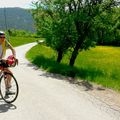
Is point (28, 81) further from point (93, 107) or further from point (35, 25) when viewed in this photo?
point (35, 25)

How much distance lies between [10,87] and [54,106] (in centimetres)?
126

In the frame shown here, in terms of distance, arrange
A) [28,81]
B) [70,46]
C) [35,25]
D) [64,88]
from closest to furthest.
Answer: [64,88], [28,81], [70,46], [35,25]

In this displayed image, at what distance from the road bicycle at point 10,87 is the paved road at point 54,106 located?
0.53 feet

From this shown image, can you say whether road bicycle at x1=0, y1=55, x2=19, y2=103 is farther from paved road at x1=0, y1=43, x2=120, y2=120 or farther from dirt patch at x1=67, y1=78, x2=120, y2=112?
dirt patch at x1=67, y1=78, x2=120, y2=112

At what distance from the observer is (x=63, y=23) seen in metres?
20.9

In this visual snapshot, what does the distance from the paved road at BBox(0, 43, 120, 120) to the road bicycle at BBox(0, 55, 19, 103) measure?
0.16 metres

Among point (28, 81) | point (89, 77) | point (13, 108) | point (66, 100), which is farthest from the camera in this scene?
point (89, 77)

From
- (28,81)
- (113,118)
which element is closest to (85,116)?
(113,118)

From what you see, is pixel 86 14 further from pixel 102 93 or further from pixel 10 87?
pixel 10 87

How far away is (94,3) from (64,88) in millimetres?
9181

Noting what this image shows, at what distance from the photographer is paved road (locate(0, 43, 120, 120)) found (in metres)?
8.69

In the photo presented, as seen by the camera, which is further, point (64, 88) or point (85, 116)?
point (64, 88)

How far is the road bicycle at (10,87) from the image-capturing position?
9.88m

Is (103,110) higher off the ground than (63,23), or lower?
lower
